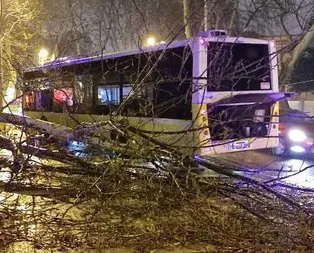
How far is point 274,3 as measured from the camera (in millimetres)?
22359

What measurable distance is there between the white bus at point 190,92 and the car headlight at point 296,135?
87 cm

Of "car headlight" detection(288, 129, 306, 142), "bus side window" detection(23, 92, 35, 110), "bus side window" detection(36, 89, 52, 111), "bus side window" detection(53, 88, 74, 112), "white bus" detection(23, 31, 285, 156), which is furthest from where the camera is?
"bus side window" detection(23, 92, 35, 110)

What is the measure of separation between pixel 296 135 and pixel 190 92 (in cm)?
531

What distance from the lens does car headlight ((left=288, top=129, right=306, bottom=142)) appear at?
12172mm

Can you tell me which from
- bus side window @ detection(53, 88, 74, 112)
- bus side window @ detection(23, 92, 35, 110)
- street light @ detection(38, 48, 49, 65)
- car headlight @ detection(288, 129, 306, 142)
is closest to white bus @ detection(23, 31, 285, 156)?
bus side window @ detection(53, 88, 74, 112)

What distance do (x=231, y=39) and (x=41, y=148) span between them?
5175mm

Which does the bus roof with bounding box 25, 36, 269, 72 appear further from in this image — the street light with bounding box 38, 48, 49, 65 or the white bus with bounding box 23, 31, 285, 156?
the street light with bounding box 38, 48, 49, 65

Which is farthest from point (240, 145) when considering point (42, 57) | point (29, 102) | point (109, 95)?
point (42, 57)

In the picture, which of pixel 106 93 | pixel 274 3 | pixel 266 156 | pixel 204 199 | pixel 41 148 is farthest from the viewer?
pixel 274 3

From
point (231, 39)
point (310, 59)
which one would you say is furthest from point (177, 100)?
point (310, 59)

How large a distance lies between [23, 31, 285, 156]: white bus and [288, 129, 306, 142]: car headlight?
875 millimetres

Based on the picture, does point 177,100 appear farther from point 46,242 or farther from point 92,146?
point 46,242

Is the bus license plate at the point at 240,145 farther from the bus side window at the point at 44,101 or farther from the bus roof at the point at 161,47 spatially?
the bus side window at the point at 44,101

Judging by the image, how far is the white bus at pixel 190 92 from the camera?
23.9 ft
